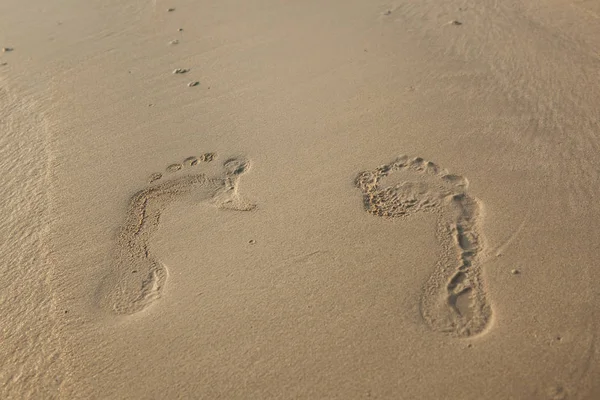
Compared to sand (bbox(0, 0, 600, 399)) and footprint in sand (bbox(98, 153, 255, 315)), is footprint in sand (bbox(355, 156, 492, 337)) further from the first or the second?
footprint in sand (bbox(98, 153, 255, 315))

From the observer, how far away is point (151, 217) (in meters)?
2.69

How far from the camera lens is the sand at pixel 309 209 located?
6.72 ft

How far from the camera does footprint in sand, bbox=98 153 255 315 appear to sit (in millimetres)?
2340

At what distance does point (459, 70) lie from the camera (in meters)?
3.56

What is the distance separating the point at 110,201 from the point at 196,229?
0.51 m

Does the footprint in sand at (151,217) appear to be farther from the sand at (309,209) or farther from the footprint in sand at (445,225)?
the footprint in sand at (445,225)

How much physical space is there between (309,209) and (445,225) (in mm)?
632

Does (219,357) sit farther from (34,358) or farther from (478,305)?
(478,305)

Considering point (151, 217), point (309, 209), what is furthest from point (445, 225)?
point (151, 217)

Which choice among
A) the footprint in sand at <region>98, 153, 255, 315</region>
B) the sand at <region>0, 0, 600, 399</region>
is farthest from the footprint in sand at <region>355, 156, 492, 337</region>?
the footprint in sand at <region>98, 153, 255, 315</region>

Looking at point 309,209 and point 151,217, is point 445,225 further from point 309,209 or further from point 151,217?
point 151,217

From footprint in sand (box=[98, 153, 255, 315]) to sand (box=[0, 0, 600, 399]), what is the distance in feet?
0.04

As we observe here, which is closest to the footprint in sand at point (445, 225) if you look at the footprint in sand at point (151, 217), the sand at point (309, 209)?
the sand at point (309, 209)

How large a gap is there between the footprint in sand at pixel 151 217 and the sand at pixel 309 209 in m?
0.01
